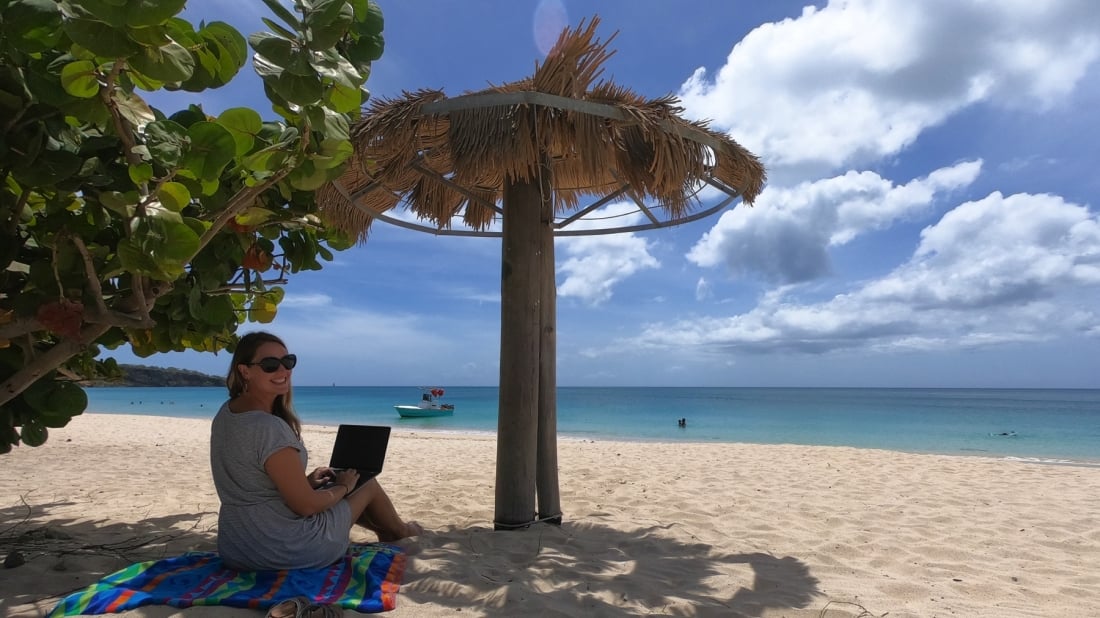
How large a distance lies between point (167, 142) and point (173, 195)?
14 cm

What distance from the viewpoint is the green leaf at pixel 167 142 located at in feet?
5.56

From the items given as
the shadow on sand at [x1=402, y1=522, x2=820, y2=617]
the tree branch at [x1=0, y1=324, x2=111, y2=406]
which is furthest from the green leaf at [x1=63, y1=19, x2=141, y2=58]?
the shadow on sand at [x1=402, y1=522, x2=820, y2=617]

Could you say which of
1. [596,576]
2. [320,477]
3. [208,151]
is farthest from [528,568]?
[208,151]

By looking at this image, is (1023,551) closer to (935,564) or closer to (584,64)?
(935,564)

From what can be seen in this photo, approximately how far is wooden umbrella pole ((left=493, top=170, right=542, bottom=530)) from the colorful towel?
961mm

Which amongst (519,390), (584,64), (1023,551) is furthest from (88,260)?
(1023,551)

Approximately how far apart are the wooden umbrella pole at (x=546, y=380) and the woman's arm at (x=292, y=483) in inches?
59.0

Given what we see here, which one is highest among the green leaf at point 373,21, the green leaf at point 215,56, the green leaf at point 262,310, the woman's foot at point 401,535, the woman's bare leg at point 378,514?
the green leaf at point 373,21

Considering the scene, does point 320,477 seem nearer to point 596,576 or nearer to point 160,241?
point 596,576

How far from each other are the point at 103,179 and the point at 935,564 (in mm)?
4067

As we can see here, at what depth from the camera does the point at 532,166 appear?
11.8 feet

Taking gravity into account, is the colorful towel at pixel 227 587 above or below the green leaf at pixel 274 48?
below

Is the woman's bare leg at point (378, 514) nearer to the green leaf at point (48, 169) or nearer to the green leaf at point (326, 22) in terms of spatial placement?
the green leaf at point (48, 169)

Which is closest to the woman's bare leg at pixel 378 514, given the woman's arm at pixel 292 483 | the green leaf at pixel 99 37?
the woman's arm at pixel 292 483
